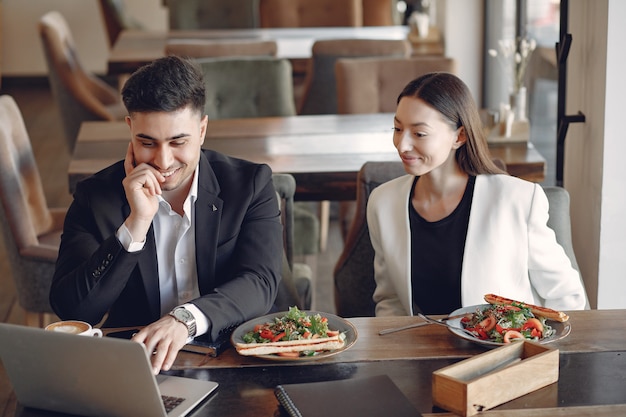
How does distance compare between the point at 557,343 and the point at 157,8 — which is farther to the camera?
the point at 157,8

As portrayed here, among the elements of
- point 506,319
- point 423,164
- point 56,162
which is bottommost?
point 56,162

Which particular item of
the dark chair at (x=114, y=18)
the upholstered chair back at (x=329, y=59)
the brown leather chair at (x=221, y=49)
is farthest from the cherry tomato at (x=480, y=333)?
the dark chair at (x=114, y=18)

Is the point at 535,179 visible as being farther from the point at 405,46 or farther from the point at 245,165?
the point at 405,46

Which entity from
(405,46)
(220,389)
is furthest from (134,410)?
(405,46)

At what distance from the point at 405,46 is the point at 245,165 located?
241cm

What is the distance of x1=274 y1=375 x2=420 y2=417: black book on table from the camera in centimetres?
162

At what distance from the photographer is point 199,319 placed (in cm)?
194

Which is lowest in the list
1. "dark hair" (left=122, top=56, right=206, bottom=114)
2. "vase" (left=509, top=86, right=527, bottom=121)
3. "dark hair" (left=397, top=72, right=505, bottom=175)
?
"vase" (left=509, top=86, right=527, bottom=121)

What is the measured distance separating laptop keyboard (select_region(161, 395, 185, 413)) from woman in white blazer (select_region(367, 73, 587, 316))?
83cm

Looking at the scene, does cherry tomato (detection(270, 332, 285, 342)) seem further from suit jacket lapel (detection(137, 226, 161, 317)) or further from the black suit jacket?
suit jacket lapel (detection(137, 226, 161, 317))

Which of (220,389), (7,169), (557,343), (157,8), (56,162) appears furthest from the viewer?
(157,8)

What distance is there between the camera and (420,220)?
94.1 inches

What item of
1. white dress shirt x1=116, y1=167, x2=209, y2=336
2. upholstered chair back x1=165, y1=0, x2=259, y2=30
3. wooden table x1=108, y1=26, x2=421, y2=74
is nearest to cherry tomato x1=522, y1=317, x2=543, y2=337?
white dress shirt x1=116, y1=167, x2=209, y2=336

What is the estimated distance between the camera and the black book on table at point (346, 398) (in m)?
1.62
